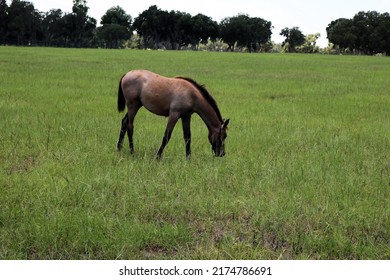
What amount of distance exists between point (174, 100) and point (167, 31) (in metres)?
116

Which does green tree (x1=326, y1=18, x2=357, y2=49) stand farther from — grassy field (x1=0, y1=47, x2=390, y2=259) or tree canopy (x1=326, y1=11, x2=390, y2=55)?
grassy field (x1=0, y1=47, x2=390, y2=259)

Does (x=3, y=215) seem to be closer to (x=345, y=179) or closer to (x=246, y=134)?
(x=345, y=179)

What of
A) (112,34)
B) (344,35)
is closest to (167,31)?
(112,34)

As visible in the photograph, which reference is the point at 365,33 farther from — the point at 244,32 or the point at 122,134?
the point at 122,134

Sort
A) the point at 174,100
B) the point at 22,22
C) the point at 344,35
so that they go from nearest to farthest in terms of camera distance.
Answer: the point at 174,100
the point at 22,22
the point at 344,35

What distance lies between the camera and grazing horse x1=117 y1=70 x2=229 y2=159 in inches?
295

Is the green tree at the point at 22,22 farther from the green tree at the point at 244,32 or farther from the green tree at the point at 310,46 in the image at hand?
the green tree at the point at 310,46

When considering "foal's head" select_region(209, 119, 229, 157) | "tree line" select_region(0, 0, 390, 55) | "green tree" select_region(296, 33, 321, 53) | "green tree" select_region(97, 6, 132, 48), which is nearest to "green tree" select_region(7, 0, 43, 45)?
"tree line" select_region(0, 0, 390, 55)

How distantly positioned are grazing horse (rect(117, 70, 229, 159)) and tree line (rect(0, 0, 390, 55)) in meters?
96.8

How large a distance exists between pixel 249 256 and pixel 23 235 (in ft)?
7.57

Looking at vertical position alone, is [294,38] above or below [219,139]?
above

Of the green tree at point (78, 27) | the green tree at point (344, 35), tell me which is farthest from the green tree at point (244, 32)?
the green tree at point (78, 27)

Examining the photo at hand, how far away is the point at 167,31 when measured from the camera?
4712 inches

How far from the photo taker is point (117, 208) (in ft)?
17.9
